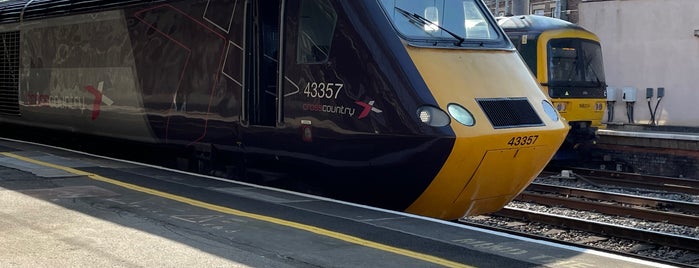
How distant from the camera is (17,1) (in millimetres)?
14742

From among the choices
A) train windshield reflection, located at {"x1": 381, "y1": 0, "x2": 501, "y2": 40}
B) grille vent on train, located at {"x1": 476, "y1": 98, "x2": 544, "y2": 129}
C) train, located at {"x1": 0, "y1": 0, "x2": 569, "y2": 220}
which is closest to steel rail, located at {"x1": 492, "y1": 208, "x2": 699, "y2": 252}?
train, located at {"x1": 0, "y1": 0, "x2": 569, "y2": 220}

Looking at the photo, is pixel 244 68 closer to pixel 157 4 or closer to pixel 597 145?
pixel 157 4

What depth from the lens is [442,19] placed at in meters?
7.97

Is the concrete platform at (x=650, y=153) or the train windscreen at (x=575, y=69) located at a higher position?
the train windscreen at (x=575, y=69)

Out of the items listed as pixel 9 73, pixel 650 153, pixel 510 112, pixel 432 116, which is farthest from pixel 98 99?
pixel 650 153

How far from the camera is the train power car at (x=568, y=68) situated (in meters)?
16.5

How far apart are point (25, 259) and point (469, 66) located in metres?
4.52

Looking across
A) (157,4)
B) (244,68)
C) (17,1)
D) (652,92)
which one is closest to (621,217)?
(244,68)

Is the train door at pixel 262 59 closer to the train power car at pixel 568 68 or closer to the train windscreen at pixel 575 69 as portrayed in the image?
the train power car at pixel 568 68

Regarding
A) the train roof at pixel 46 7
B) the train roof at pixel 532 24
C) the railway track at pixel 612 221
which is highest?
the train roof at pixel 532 24

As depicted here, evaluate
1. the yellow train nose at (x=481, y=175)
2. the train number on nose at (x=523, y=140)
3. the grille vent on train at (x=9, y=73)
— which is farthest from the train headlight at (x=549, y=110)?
the grille vent on train at (x=9, y=73)

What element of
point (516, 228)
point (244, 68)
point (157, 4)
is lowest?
point (516, 228)

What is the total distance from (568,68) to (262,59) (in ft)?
34.0

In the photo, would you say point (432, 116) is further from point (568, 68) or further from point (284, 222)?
point (568, 68)
